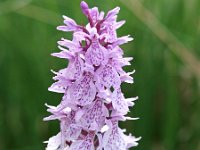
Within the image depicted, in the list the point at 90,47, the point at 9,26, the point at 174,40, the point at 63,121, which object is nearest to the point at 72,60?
the point at 90,47

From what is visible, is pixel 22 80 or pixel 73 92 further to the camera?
pixel 22 80

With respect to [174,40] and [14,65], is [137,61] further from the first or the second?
[14,65]

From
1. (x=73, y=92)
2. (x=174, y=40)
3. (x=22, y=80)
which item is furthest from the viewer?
(x=22, y=80)

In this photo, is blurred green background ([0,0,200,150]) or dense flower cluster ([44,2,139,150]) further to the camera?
blurred green background ([0,0,200,150])

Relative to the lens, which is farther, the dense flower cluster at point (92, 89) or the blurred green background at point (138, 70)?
the blurred green background at point (138, 70)
